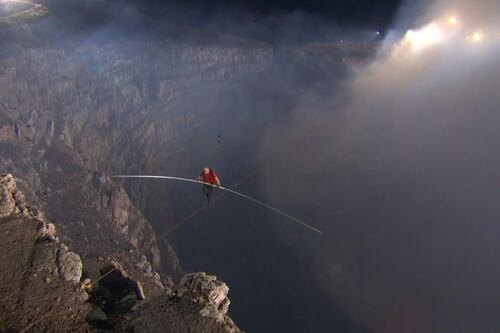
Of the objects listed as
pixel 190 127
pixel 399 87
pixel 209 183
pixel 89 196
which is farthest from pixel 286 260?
pixel 209 183

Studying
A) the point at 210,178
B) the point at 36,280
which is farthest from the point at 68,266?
the point at 210,178

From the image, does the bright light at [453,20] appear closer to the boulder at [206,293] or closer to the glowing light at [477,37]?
the glowing light at [477,37]

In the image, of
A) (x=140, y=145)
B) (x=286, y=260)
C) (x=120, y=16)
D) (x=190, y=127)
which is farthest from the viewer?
(x=190, y=127)

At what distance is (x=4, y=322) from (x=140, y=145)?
40825 mm

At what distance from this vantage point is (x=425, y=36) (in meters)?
49.0

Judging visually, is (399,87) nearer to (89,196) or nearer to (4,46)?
(89,196)

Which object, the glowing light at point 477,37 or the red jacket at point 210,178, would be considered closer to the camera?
the red jacket at point 210,178

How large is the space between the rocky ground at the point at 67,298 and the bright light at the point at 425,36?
49.3 metres

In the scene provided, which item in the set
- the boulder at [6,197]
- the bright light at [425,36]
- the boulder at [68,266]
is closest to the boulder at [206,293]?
the boulder at [68,266]

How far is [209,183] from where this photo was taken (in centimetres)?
1421

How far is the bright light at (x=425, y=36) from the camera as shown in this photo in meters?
47.0

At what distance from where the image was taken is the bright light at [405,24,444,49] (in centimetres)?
4700

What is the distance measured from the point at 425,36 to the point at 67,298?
5372cm

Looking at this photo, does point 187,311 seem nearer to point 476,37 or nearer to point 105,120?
point 105,120
